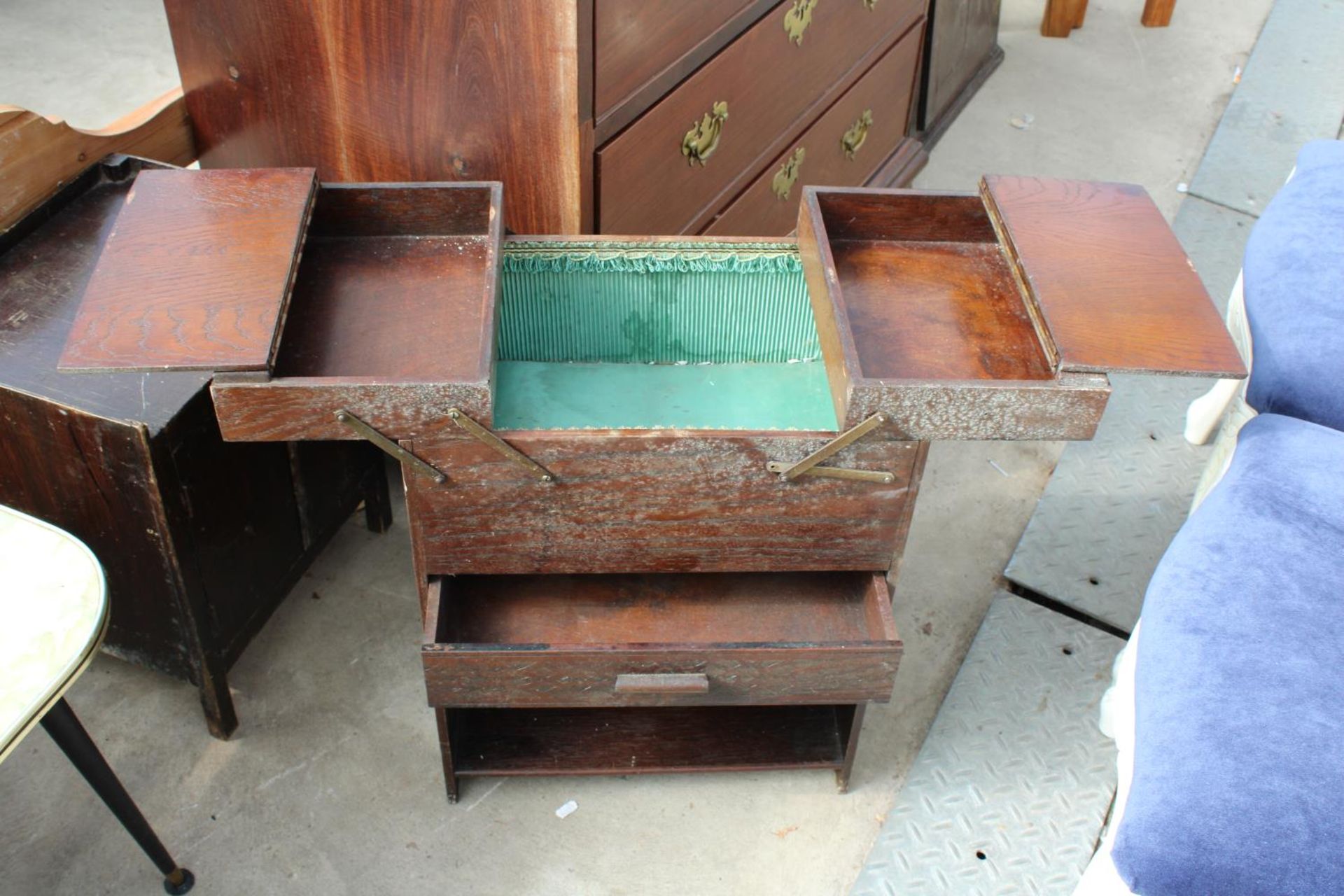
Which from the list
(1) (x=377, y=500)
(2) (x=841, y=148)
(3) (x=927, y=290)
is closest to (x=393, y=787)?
(1) (x=377, y=500)

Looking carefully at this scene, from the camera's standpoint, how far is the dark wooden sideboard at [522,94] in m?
1.46

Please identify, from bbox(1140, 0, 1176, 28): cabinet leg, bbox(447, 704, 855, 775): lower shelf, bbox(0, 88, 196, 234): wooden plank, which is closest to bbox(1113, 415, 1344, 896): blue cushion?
bbox(447, 704, 855, 775): lower shelf

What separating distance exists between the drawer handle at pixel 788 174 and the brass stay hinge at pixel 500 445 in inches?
43.3

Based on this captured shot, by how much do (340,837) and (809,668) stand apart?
0.71m

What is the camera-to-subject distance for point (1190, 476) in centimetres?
221

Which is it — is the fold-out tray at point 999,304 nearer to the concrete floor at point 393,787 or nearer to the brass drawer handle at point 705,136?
the brass drawer handle at point 705,136

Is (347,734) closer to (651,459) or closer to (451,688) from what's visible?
(451,688)

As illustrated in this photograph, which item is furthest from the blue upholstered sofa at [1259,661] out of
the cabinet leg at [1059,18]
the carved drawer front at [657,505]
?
the cabinet leg at [1059,18]

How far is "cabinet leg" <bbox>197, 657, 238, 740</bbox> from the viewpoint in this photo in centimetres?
162

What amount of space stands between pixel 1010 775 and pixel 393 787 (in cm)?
90

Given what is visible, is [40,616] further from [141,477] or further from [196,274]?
[196,274]

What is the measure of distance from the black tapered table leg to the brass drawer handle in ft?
3.78

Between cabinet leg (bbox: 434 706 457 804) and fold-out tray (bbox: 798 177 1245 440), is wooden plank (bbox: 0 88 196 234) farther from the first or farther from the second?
fold-out tray (bbox: 798 177 1245 440)

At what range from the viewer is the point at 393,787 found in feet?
5.44
